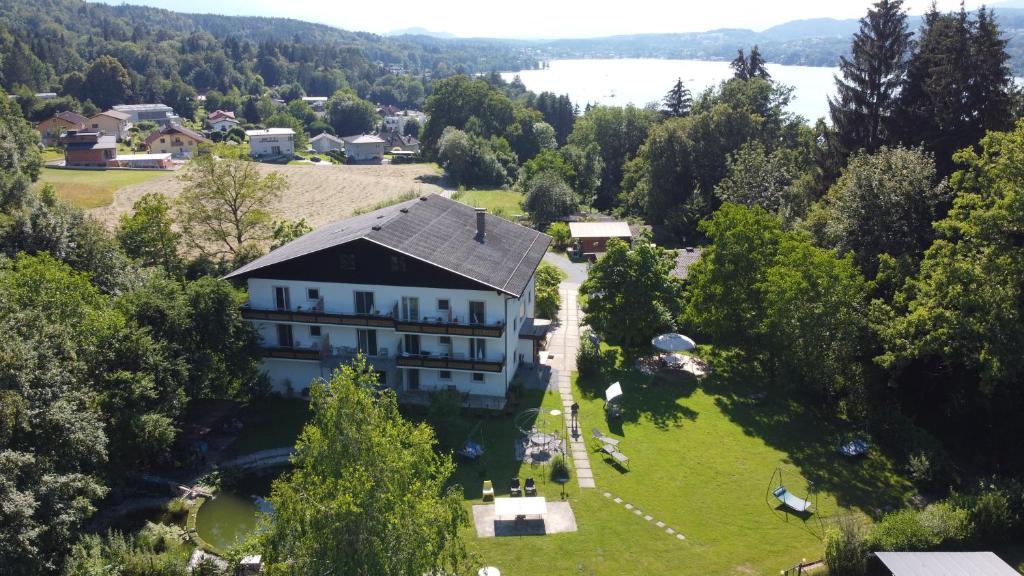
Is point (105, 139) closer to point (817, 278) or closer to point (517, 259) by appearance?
point (517, 259)

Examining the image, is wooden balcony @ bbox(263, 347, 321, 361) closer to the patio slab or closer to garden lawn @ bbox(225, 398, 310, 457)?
garden lawn @ bbox(225, 398, 310, 457)

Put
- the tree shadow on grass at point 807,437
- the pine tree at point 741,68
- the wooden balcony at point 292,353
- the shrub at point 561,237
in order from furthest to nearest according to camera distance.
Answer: the pine tree at point 741,68
the shrub at point 561,237
the wooden balcony at point 292,353
the tree shadow on grass at point 807,437


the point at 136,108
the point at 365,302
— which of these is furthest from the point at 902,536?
the point at 136,108

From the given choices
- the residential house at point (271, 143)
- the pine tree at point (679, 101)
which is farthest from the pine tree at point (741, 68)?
the residential house at point (271, 143)

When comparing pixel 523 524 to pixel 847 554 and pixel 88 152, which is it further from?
pixel 88 152

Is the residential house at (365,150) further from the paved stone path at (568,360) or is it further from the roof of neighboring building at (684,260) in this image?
the roof of neighboring building at (684,260)

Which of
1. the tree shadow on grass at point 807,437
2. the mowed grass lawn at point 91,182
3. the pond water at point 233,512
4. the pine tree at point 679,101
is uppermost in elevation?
the pine tree at point 679,101
